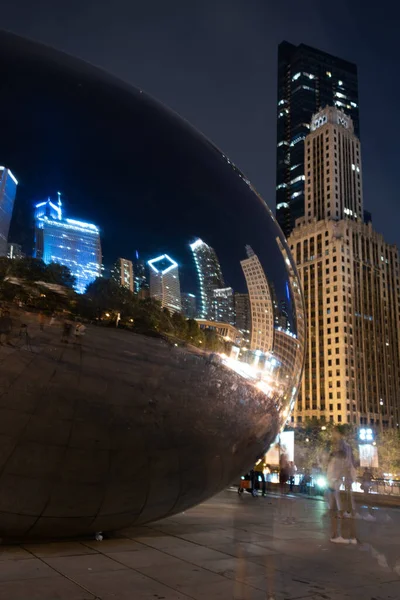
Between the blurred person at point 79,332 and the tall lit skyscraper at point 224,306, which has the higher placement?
the tall lit skyscraper at point 224,306

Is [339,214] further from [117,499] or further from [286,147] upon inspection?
[117,499]

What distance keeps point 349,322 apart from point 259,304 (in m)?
94.7

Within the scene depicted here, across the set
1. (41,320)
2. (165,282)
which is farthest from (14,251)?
(165,282)

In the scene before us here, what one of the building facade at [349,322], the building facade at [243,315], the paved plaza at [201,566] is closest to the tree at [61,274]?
the building facade at [243,315]

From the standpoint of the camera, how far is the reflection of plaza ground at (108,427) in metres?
3.64

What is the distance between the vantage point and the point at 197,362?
4.01m

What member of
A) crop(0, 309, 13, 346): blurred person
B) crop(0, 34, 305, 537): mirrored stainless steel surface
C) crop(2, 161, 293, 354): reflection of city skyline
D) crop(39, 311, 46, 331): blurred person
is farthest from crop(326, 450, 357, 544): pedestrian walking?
crop(0, 309, 13, 346): blurred person

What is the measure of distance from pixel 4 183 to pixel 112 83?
1.57 metres

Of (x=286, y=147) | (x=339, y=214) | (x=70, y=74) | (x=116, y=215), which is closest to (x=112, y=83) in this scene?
(x=70, y=74)

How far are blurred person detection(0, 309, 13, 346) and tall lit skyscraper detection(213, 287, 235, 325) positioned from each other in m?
1.40

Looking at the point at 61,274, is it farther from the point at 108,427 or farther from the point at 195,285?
the point at 108,427

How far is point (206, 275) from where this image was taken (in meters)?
4.08

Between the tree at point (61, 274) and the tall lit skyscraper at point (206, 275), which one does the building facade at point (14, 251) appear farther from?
the tall lit skyscraper at point (206, 275)

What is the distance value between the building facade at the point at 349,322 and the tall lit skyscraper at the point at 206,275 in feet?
297
